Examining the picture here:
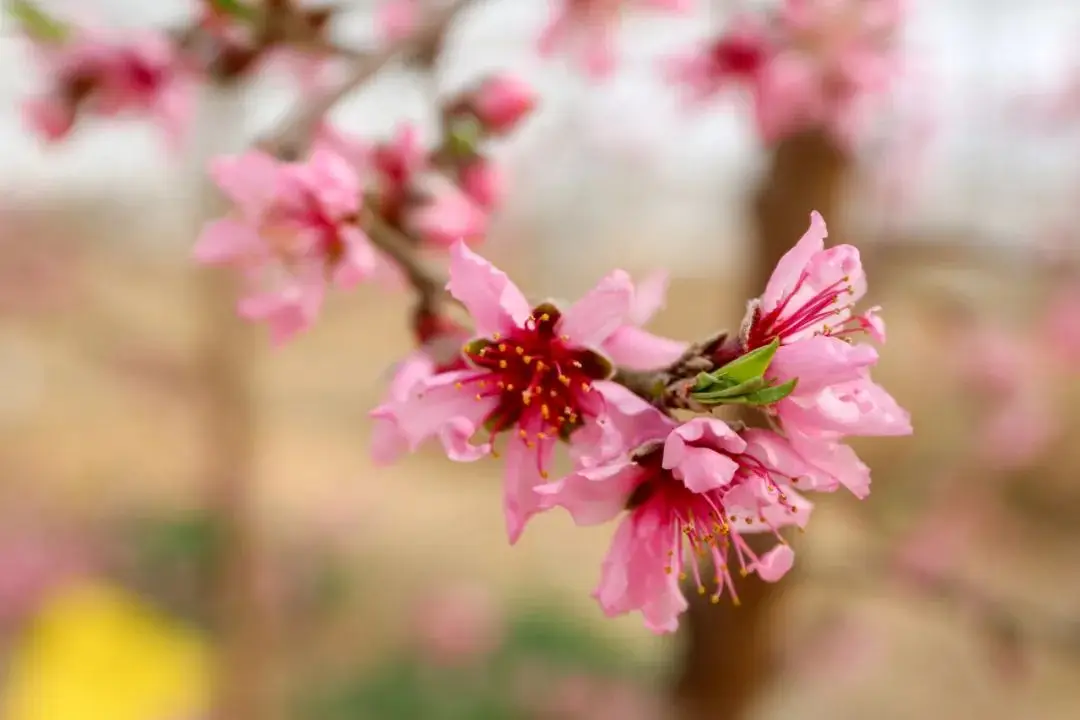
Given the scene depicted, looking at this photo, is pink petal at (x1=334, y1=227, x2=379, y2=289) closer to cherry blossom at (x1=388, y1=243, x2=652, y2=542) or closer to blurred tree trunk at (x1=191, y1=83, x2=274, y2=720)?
cherry blossom at (x1=388, y1=243, x2=652, y2=542)

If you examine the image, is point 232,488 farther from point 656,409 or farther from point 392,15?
point 656,409

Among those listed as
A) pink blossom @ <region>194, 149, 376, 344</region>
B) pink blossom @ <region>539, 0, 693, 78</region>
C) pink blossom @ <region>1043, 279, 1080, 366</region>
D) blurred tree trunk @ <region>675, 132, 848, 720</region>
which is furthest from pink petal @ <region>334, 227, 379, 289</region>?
pink blossom @ <region>1043, 279, 1080, 366</region>

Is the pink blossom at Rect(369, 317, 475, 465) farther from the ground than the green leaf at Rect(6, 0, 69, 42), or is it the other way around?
the green leaf at Rect(6, 0, 69, 42)

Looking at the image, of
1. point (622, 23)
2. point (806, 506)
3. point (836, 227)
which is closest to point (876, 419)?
point (806, 506)

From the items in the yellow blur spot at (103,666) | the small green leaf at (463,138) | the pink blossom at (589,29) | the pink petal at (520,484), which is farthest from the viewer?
the yellow blur spot at (103,666)

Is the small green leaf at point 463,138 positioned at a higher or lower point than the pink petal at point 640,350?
higher

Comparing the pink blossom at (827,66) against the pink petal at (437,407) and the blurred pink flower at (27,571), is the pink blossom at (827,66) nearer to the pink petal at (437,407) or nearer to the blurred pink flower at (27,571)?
the pink petal at (437,407)

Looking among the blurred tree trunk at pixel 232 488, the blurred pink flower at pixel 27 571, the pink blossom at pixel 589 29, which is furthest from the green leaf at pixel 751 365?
the blurred pink flower at pixel 27 571
